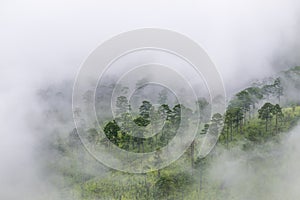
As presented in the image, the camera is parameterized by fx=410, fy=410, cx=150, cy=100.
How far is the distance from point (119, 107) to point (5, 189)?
7387cm

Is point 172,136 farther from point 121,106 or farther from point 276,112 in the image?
point 276,112

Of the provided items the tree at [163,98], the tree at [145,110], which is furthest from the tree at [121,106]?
the tree at [163,98]

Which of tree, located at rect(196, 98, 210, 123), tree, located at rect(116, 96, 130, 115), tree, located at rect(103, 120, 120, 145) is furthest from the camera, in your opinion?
tree, located at rect(116, 96, 130, 115)

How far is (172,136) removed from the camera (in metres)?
121

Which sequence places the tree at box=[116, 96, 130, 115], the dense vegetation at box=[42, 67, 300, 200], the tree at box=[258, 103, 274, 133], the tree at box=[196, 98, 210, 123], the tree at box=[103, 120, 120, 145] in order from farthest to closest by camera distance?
the tree at box=[116, 96, 130, 115], the tree at box=[196, 98, 210, 123], the tree at box=[258, 103, 274, 133], the tree at box=[103, 120, 120, 145], the dense vegetation at box=[42, 67, 300, 200]

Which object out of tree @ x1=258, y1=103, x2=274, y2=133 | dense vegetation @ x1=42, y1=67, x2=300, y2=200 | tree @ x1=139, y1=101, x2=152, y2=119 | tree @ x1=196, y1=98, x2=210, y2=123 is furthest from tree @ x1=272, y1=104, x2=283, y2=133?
tree @ x1=139, y1=101, x2=152, y2=119

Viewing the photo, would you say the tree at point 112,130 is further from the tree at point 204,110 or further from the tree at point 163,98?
the tree at point 163,98

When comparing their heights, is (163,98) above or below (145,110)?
above

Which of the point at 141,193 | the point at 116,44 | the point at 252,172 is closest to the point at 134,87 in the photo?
the point at 141,193

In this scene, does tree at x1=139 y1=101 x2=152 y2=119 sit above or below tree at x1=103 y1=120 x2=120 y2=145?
above

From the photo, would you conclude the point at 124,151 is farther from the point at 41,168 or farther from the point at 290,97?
the point at 290,97

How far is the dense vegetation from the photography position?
116 m

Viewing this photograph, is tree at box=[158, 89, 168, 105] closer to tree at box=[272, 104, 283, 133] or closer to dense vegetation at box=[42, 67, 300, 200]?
dense vegetation at box=[42, 67, 300, 200]

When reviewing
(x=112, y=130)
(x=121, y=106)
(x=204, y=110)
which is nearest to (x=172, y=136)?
(x=204, y=110)
